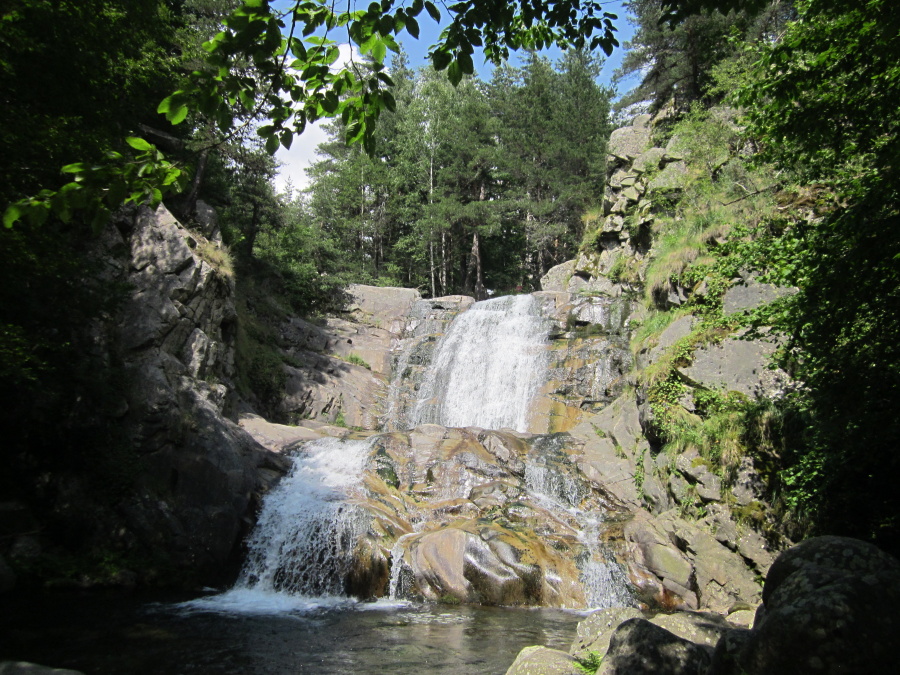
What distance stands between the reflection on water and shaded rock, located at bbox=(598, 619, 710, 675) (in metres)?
2.44

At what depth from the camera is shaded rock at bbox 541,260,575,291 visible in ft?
85.7

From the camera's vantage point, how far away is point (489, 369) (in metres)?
19.1

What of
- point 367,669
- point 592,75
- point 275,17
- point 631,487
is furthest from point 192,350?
point 592,75

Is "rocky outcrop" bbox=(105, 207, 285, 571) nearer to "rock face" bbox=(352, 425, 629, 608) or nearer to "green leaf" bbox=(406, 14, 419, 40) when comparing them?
"rock face" bbox=(352, 425, 629, 608)

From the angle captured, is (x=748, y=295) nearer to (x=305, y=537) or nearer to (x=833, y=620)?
(x=833, y=620)

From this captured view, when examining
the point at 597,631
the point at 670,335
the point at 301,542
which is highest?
the point at 670,335

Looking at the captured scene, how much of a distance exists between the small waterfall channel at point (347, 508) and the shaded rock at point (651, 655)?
17.5ft

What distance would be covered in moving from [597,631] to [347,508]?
6.19m

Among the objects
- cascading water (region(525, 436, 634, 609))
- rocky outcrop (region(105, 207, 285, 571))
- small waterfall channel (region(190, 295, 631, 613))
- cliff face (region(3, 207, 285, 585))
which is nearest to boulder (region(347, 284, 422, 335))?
small waterfall channel (region(190, 295, 631, 613))

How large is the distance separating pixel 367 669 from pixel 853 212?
7002mm

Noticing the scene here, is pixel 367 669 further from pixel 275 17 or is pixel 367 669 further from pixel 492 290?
pixel 492 290

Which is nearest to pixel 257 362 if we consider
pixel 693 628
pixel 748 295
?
pixel 748 295

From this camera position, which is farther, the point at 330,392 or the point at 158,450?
the point at 330,392

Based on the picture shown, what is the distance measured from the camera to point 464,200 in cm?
3528
